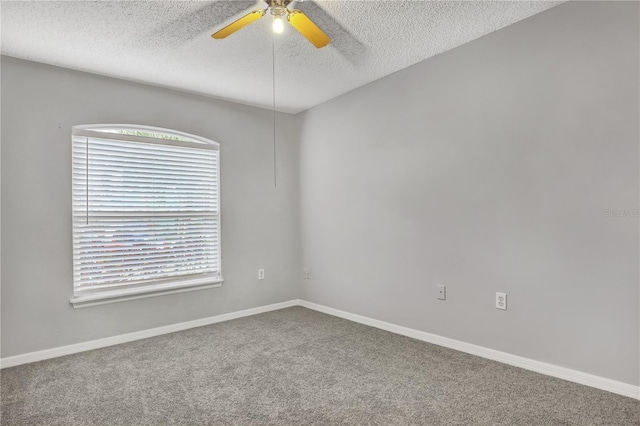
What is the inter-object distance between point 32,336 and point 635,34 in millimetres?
4569

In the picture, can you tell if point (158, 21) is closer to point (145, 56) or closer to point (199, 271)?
point (145, 56)

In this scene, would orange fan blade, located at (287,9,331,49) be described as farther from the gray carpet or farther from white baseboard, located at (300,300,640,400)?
white baseboard, located at (300,300,640,400)

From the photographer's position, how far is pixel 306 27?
81.5 inches

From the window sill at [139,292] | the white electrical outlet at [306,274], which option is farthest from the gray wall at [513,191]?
the window sill at [139,292]

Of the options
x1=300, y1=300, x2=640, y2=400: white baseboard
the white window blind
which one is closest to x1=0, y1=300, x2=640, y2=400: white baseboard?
x1=300, y1=300, x2=640, y2=400: white baseboard

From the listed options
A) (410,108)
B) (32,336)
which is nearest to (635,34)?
(410,108)

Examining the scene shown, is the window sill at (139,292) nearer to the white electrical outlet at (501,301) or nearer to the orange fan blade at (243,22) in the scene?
the orange fan blade at (243,22)

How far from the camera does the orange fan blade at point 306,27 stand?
198 centimetres

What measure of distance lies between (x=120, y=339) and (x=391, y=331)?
7.98ft

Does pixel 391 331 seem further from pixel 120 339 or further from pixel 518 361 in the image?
pixel 120 339

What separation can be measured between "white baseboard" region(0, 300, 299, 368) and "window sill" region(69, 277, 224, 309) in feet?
1.04

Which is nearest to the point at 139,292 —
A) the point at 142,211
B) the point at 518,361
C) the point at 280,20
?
the point at 142,211

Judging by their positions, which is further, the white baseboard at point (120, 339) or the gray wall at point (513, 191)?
the white baseboard at point (120, 339)

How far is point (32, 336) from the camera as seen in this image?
2908mm
